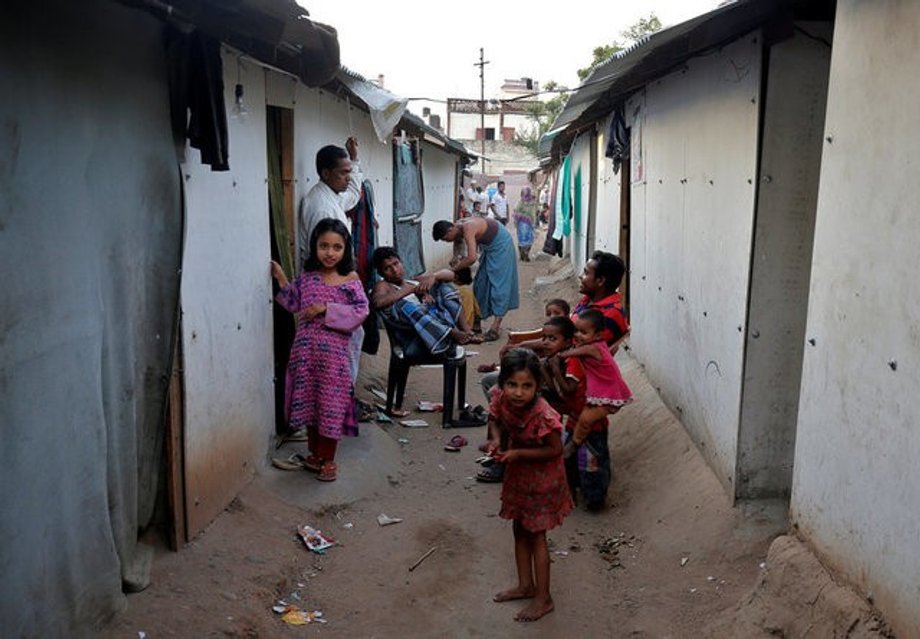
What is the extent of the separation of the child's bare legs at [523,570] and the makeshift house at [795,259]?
116 centimetres

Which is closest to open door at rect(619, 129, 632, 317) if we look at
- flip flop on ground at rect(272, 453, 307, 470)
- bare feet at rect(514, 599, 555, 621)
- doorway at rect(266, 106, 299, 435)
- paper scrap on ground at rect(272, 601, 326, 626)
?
doorway at rect(266, 106, 299, 435)

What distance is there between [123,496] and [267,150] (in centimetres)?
300

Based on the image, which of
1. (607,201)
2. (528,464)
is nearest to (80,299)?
(528,464)

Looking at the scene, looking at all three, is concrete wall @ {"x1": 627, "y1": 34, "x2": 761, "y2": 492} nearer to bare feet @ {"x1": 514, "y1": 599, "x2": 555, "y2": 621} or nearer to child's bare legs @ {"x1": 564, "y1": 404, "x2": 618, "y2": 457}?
child's bare legs @ {"x1": 564, "y1": 404, "x2": 618, "y2": 457}

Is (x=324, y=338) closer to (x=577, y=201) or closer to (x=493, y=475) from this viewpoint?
(x=493, y=475)

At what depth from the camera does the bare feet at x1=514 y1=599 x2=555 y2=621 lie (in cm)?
407

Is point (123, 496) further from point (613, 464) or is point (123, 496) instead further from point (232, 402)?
point (613, 464)

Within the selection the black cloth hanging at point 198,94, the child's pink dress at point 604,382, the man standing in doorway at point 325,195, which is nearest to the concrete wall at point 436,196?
the man standing in doorway at point 325,195

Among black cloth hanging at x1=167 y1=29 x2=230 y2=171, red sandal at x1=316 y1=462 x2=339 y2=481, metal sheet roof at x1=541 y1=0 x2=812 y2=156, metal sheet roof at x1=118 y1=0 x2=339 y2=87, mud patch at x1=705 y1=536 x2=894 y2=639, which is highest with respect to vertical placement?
metal sheet roof at x1=541 y1=0 x2=812 y2=156

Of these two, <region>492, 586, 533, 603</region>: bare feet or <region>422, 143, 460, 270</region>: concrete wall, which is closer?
<region>492, 586, 533, 603</region>: bare feet

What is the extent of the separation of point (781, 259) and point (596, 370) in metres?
1.28

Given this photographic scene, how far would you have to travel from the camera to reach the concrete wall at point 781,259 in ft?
13.7

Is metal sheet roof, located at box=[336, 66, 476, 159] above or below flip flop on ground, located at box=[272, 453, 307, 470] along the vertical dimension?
above

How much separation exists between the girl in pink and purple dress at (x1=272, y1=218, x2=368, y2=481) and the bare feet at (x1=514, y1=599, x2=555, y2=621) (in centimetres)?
174
